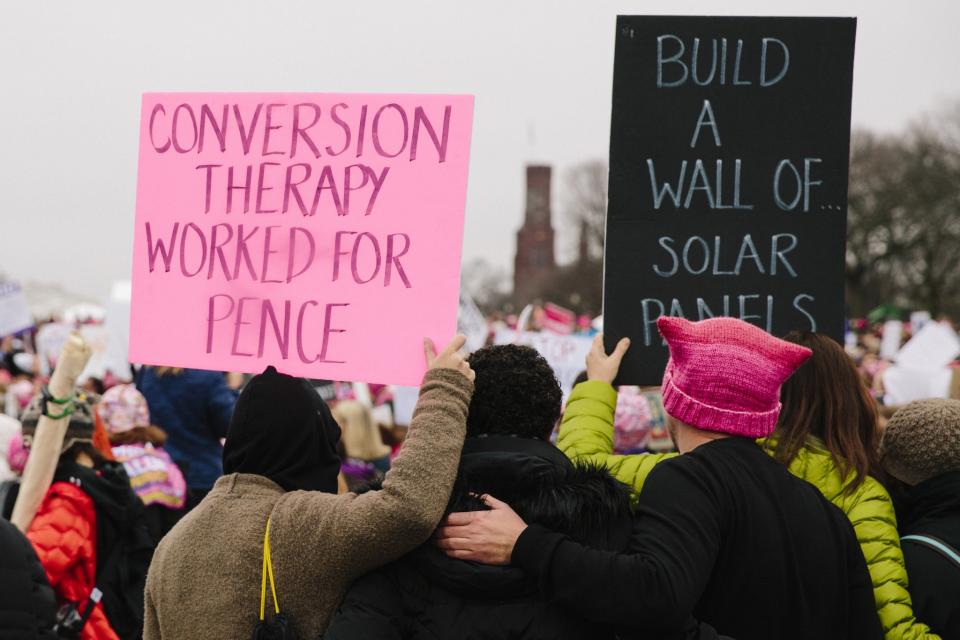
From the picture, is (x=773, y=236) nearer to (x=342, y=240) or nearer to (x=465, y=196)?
(x=465, y=196)

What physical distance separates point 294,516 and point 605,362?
101cm

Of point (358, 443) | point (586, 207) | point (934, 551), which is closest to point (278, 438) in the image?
point (934, 551)

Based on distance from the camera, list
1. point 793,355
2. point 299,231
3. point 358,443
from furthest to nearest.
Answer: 1. point 358,443
2. point 299,231
3. point 793,355

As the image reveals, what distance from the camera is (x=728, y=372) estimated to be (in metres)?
2.12

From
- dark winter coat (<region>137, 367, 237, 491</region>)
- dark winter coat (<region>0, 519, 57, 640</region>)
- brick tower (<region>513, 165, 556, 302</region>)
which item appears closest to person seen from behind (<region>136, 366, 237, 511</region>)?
dark winter coat (<region>137, 367, 237, 491</region>)

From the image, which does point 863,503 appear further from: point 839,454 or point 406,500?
point 406,500

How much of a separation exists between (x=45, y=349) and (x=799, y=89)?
12.8 meters

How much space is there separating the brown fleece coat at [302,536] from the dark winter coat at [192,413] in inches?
129

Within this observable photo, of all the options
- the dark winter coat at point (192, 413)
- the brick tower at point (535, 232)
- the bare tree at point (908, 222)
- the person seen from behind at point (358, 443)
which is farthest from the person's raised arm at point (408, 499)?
the brick tower at point (535, 232)

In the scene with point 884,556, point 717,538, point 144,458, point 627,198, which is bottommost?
point 144,458

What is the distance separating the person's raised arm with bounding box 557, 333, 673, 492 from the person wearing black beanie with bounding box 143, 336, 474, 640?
47 centimetres

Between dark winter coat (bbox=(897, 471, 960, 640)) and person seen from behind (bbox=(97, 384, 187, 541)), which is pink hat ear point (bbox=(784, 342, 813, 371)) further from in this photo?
person seen from behind (bbox=(97, 384, 187, 541))

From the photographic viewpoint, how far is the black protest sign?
2861 mm

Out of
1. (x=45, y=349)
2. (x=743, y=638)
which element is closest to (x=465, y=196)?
(x=743, y=638)
